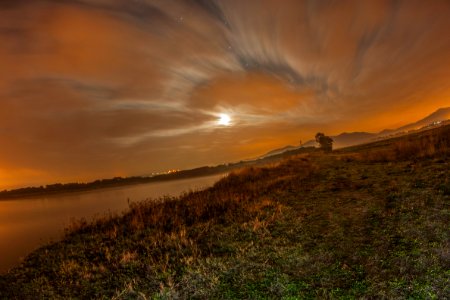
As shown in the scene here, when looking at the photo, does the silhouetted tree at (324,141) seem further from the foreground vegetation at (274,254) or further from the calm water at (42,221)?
the foreground vegetation at (274,254)

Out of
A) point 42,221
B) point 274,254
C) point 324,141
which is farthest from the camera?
point 324,141

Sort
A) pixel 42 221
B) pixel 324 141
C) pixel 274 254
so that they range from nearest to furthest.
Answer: pixel 274 254, pixel 42 221, pixel 324 141

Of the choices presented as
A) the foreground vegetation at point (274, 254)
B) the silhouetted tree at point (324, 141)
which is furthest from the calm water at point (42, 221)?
the silhouetted tree at point (324, 141)

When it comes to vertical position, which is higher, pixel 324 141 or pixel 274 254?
pixel 324 141

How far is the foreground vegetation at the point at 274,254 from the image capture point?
625cm

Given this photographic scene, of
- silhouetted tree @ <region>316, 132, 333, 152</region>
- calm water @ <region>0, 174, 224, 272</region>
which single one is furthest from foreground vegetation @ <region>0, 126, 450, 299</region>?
silhouetted tree @ <region>316, 132, 333, 152</region>

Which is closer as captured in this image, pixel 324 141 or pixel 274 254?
pixel 274 254

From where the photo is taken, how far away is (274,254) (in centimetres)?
805

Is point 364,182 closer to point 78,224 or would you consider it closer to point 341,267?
point 341,267

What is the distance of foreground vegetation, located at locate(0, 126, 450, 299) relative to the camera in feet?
20.5

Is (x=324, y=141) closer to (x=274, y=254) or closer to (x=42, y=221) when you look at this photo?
(x=42, y=221)

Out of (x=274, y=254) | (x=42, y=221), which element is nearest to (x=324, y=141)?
(x=42, y=221)

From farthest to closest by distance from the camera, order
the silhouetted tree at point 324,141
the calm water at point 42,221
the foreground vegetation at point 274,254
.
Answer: the silhouetted tree at point 324,141 → the calm water at point 42,221 → the foreground vegetation at point 274,254

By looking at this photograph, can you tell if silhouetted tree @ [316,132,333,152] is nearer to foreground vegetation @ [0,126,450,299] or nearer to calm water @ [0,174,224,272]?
calm water @ [0,174,224,272]
